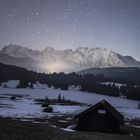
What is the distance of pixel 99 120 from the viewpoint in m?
32.0

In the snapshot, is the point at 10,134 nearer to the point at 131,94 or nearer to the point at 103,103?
the point at 103,103

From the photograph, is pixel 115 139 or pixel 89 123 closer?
pixel 115 139

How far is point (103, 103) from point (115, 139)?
295 inches

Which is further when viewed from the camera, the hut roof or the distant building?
the distant building

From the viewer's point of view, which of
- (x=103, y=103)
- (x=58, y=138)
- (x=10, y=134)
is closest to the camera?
(x=10, y=134)

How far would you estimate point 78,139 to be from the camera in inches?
829

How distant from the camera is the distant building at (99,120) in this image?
31.8 m

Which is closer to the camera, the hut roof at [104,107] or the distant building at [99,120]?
the hut roof at [104,107]

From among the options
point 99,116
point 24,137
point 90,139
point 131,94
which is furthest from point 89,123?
point 131,94

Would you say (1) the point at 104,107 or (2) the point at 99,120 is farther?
(2) the point at 99,120

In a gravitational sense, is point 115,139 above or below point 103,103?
below

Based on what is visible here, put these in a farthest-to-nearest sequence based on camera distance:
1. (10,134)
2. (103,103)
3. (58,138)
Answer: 1. (103,103)
2. (58,138)
3. (10,134)

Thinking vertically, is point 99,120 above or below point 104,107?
below

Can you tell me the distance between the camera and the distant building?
104 feet
